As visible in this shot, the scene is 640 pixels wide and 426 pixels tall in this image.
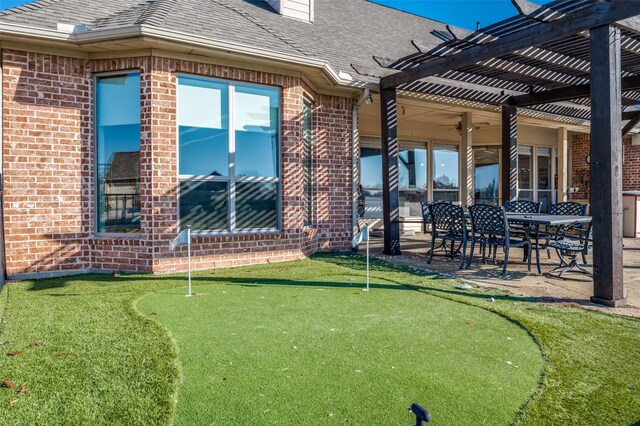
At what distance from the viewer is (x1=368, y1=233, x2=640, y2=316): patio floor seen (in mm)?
4914

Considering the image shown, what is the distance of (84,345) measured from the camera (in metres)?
3.29

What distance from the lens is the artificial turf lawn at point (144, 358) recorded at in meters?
2.33

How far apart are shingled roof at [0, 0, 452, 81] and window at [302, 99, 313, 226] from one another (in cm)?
100

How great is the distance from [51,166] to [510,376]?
6.23 meters

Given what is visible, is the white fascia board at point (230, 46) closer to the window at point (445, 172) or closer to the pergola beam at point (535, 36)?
the pergola beam at point (535, 36)

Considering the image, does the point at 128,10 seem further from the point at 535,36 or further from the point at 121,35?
the point at 535,36

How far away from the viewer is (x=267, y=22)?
8633 millimetres

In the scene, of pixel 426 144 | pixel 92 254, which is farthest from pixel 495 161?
pixel 92 254

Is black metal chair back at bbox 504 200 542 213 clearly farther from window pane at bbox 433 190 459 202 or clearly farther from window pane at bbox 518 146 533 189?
window pane at bbox 518 146 533 189

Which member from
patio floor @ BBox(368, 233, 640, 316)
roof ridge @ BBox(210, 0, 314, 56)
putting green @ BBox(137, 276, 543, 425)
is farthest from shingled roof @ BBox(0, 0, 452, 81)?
putting green @ BBox(137, 276, 543, 425)

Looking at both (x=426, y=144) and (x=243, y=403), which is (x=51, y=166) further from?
(x=426, y=144)

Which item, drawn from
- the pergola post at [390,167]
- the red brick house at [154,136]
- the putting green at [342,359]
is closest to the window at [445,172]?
the pergola post at [390,167]

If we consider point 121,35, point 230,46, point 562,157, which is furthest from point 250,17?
point 562,157

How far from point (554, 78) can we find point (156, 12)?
699 cm
